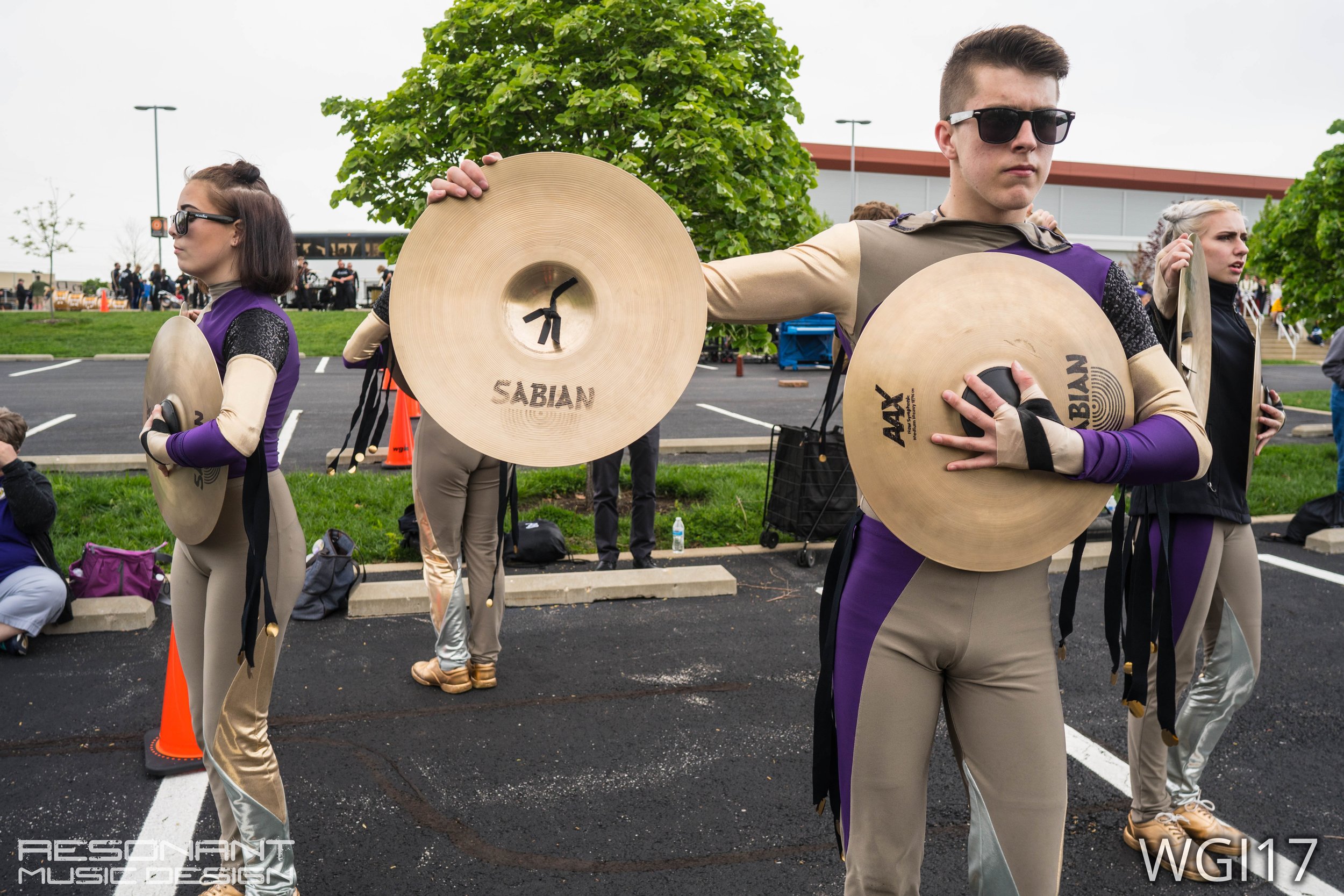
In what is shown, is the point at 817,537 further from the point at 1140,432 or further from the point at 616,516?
the point at 1140,432

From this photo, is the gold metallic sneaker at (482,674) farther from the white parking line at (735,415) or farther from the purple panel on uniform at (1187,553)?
the white parking line at (735,415)

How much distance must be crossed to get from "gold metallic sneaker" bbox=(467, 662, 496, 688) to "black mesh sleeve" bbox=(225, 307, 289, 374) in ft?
7.72

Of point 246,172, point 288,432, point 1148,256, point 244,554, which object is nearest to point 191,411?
point 244,554

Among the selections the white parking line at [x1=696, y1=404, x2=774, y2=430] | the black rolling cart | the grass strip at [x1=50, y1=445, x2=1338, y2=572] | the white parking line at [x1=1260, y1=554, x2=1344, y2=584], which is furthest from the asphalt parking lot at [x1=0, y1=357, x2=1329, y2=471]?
the white parking line at [x1=1260, y1=554, x2=1344, y2=584]

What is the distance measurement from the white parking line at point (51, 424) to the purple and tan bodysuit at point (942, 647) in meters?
11.6

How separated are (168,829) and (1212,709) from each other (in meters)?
3.71

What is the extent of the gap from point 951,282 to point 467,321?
0.94 m

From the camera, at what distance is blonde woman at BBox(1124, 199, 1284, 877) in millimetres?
3215

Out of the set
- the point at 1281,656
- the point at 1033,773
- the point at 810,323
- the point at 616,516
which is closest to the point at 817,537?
the point at 616,516

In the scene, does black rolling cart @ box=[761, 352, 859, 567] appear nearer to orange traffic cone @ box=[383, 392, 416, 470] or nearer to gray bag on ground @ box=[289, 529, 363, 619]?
gray bag on ground @ box=[289, 529, 363, 619]

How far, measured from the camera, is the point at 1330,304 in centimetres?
1055

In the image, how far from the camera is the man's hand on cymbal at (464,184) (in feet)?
5.79

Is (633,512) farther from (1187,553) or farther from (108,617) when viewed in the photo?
(1187,553)

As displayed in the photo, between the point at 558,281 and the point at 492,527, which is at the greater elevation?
the point at 558,281
